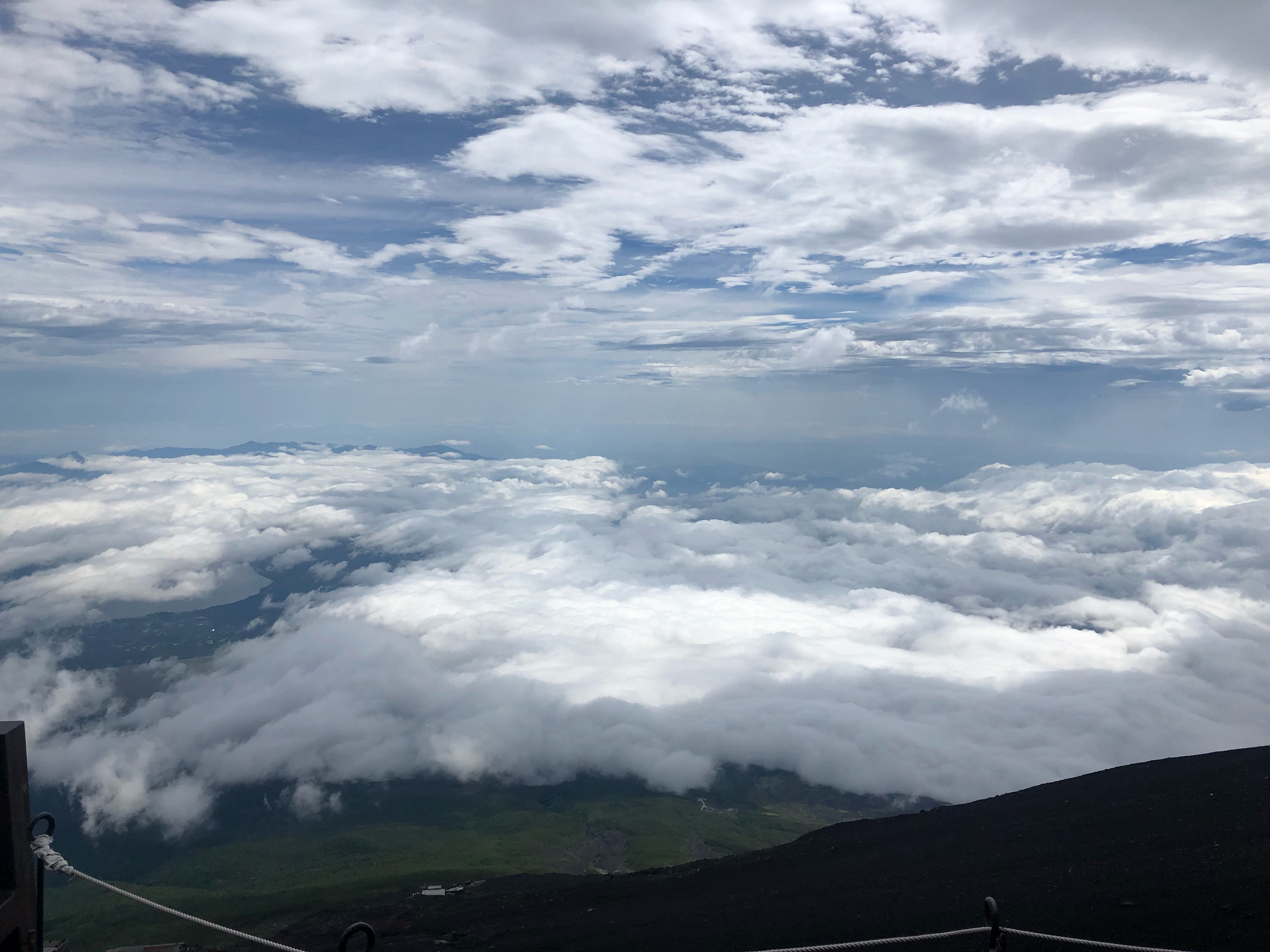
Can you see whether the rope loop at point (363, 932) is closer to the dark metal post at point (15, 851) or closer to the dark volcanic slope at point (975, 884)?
the dark metal post at point (15, 851)

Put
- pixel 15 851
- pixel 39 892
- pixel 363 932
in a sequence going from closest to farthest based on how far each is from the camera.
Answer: pixel 363 932 → pixel 15 851 → pixel 39 892

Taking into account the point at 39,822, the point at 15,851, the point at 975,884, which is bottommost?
the point at 975,884

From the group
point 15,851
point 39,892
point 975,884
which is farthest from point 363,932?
point 975,884

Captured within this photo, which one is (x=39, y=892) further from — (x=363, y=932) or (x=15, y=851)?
(x=363, y=932)

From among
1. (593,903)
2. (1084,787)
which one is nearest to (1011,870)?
(1084,787)

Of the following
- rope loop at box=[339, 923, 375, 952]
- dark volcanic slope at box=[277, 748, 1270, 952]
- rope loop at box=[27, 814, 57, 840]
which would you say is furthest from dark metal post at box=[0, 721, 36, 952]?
dark volcanic slope at box=[277, 748, 1270, 952]

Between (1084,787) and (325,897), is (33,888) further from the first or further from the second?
(325,897)
